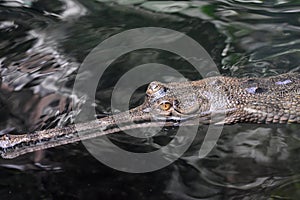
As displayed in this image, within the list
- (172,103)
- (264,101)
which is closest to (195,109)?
(172,103)

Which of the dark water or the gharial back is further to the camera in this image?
the gharial back

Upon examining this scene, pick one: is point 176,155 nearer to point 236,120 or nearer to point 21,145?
point 236,120

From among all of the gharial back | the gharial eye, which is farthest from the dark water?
the gharial eye

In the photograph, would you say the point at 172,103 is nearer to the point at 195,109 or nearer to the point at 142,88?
the point at 195,109

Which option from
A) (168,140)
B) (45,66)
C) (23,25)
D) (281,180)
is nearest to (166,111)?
(168,140)

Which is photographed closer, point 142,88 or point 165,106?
point 165,106

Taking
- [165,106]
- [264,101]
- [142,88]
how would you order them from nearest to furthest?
[165,106] → [264,101] → [142,88]

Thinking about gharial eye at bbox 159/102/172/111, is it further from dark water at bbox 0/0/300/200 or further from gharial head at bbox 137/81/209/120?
dark water at bbox 0/0/300/200
